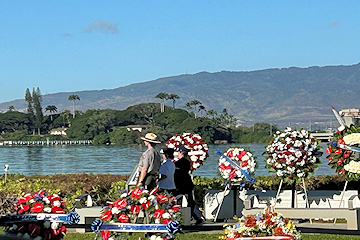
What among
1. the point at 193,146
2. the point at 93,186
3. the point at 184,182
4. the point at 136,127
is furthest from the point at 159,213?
the point at 136,127

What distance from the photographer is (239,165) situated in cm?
1185

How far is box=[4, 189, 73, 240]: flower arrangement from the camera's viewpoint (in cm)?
727

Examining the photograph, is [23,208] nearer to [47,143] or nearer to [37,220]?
[37,220]

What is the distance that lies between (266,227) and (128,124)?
125 metres

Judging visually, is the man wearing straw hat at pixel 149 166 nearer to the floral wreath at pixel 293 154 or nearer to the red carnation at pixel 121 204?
the floral wreath at pixel 293 154

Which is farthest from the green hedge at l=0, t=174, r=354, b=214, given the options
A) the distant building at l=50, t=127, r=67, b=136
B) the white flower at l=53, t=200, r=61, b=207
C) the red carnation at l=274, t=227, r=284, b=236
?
the distant building at l=50, t=127, r=67, b=136

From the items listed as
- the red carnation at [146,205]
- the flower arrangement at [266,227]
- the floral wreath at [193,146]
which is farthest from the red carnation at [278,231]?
the floral wreath at [193,146]

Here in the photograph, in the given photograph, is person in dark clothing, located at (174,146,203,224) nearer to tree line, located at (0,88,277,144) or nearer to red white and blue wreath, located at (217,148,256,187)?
red white and blue wreath, located at (217,148,256,187)

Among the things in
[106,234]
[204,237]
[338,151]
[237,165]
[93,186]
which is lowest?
[204,237]

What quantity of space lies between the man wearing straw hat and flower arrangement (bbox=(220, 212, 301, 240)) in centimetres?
380

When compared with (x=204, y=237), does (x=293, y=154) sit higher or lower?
higher

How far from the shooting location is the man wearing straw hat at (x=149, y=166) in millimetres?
10148

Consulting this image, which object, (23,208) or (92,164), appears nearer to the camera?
(23,208)

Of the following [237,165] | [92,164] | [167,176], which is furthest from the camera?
[92,164]
